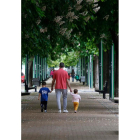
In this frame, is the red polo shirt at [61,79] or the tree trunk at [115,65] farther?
the tree trunk at [115,65]

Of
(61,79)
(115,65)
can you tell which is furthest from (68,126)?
(115,65)

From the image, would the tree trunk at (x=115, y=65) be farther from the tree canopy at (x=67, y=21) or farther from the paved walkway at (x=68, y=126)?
the paved walkway at (x=68, y=126)

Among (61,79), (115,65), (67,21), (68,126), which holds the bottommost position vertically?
(68,126)

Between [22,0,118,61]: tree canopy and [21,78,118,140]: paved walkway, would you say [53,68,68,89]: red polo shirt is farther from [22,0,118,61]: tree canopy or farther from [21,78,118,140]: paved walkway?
[22,0,118,61]: tree canopy

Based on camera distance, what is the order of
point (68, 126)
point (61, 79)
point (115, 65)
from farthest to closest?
point (115, 65) → point (61, 79) → point (68, 126)

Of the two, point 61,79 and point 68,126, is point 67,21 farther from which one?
point 68,126

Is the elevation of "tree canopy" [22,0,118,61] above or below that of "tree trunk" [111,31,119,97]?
above

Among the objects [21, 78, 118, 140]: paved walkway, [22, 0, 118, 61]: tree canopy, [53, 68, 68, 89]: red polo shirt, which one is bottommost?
[21, 78, 118, 140]: paved walkway

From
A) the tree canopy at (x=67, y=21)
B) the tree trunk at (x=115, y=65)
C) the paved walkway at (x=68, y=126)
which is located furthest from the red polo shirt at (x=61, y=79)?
the tree trunk at (x=115, y=65)

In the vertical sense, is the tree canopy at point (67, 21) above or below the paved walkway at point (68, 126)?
above

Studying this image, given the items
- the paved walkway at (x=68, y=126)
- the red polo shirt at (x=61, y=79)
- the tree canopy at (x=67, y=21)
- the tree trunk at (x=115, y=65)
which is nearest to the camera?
the paved walkway at (x=68, y=126)

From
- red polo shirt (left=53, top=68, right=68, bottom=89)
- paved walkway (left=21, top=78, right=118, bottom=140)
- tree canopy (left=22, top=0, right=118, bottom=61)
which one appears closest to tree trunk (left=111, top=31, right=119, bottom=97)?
tree canopy (left=22, top=0, right=118, bottom=61)
